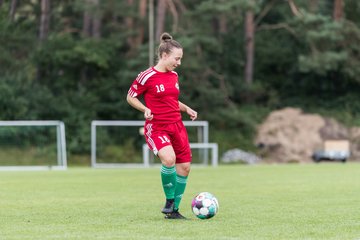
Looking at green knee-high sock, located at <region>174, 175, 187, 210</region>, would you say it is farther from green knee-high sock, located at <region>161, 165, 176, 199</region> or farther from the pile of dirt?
the pile of dirt

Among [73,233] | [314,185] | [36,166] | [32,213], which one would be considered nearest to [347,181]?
[314,185]

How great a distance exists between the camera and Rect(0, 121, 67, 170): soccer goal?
2836 centimetres

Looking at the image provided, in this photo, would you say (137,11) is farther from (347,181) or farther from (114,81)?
(347,181)

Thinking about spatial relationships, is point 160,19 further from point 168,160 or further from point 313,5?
point 168,160

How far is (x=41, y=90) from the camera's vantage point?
3703cm

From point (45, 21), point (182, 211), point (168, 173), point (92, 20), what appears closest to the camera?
point (168, 173)

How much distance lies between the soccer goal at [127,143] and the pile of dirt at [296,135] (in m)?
4.42

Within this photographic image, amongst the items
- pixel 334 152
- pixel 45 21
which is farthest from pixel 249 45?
pixel 45 21

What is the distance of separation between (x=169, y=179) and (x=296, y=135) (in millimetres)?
30329

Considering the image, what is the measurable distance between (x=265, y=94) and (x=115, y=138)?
9.80m

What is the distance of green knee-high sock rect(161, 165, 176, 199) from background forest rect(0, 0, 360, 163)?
24.5 meters

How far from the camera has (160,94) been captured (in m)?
9.44

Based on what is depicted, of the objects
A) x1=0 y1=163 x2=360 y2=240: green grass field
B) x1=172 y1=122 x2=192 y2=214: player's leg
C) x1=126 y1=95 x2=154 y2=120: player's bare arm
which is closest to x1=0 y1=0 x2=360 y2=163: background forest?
x1=0 y1=163 x2=360 y2=240: green grass field

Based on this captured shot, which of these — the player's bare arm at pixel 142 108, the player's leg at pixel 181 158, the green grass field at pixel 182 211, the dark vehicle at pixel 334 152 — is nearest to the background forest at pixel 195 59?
the dark vehicle at pixel 334 152
